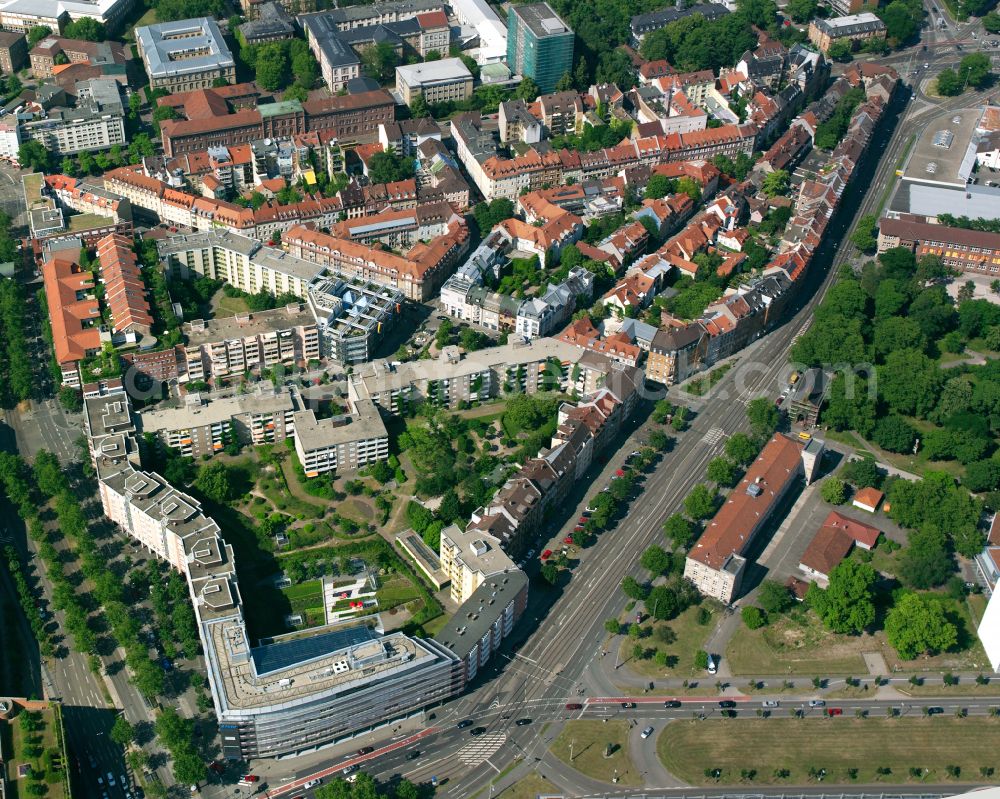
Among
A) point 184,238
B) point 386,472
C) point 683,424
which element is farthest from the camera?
point 184,238

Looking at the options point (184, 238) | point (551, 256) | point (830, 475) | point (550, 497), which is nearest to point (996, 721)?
point (830, 475)

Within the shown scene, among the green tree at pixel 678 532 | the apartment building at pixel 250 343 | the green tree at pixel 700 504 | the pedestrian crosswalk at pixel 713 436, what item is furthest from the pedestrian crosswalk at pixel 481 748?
the apartment building at pixel 250 343

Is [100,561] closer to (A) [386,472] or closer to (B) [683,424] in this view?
(A) [386,472]

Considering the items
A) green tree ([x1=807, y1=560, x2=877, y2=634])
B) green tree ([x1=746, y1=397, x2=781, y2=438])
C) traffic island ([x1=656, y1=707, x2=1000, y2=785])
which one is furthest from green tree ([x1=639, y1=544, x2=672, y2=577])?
green tree ([x1=746, y1=397, x2=781, y2=438])

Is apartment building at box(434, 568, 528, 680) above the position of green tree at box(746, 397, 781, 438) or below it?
below

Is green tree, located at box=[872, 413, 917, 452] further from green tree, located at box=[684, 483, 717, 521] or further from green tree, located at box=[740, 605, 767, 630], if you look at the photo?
green tree, located at box=[740, 605, 767, 630]

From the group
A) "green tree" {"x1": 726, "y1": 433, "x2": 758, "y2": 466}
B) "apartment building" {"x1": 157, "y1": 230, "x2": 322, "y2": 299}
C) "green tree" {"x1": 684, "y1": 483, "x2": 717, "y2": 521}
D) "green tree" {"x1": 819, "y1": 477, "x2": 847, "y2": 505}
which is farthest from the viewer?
"apartment building" {"x1": 157, "y1": 230, "x2": 322, "y2": 299}

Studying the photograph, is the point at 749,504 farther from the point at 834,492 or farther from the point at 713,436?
the point at 713,436
